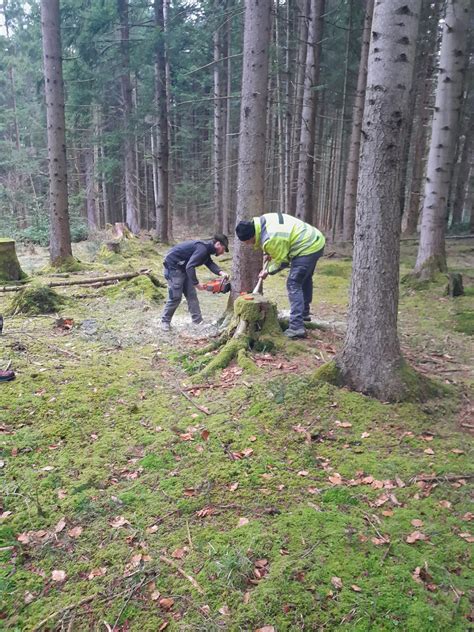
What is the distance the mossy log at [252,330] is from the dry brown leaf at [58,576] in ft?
9.39

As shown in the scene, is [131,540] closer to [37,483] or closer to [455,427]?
[37,483]

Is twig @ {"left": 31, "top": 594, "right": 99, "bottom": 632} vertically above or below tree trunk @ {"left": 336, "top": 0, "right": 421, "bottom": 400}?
below

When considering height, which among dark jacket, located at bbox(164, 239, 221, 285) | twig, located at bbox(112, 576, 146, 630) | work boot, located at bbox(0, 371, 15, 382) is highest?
dark jacket, located at bbox(164, 239, 221, 285)

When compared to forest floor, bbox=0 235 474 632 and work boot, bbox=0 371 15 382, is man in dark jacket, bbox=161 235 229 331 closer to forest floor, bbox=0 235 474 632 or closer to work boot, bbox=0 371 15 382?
forest floor, bbox=0 235 474 632

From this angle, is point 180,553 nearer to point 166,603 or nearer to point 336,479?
point 166,603

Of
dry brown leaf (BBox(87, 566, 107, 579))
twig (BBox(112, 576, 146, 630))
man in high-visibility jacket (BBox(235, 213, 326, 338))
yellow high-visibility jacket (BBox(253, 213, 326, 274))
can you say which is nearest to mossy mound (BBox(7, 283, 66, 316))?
man in high-visibility jacket (BBox(235, 213, 326, 338))

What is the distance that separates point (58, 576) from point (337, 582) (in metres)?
1.61

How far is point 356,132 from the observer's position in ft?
47.3

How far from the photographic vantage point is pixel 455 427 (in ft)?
12.7

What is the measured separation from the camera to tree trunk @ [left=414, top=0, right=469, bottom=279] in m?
8.73

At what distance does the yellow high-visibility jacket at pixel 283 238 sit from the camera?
5.67m

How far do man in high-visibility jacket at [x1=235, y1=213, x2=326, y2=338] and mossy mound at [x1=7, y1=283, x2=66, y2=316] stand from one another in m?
4.38

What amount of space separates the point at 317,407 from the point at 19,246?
63.9ft

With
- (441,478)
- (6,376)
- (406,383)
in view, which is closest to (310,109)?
(406,383)
